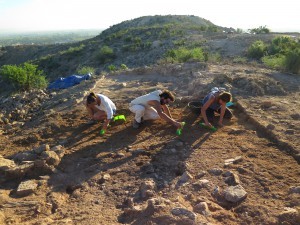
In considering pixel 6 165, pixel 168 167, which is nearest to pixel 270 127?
pixel 168 167

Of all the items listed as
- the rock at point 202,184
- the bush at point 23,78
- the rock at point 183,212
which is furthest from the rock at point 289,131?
the bush at point 23,78

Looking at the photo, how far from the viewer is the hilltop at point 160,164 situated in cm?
322

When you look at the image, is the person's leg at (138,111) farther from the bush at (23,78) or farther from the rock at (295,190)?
the bush at (23,78)

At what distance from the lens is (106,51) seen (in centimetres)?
2100

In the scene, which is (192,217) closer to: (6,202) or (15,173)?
(6,202)

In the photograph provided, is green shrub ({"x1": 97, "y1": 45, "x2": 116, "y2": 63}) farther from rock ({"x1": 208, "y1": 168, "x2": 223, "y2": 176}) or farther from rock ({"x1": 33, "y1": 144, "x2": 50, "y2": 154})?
rock ({"x1": 208, "y1": 168, "x2": 223, "y2": 176})

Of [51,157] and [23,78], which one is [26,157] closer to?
[51,157]

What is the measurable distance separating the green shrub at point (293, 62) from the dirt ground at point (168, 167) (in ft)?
5.98

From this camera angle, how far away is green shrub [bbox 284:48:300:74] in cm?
820

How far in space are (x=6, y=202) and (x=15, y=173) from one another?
0.56 meters

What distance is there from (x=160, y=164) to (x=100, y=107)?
173 cm

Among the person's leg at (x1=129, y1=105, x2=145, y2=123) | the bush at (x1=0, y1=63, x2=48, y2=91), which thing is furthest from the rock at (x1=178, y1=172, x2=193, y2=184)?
the bush at (x1=0, y1=63, x2=48, y2=91)

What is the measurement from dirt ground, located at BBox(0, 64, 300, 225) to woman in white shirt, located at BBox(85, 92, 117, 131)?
212 mm

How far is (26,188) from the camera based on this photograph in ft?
12.3
